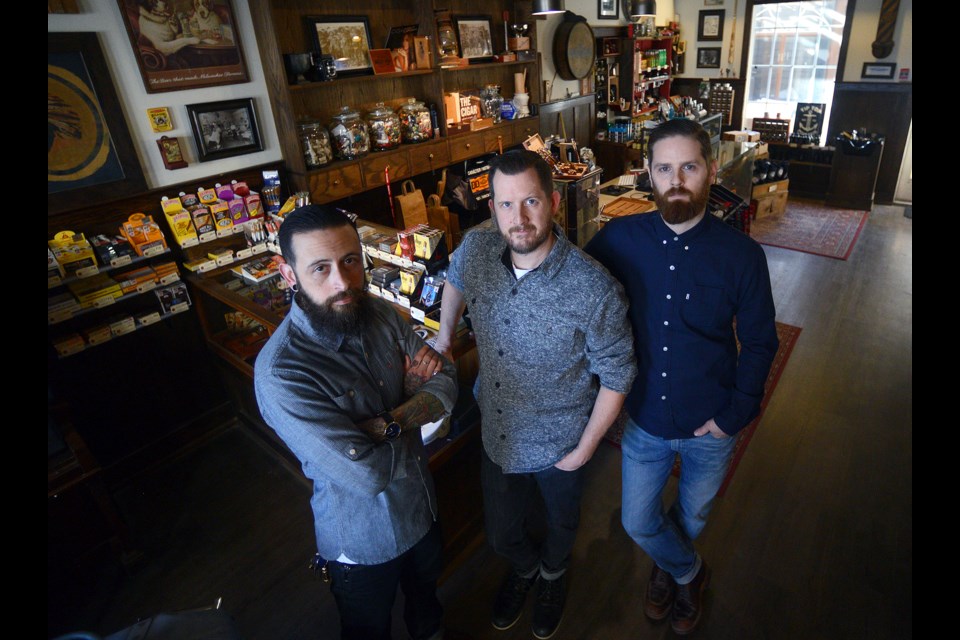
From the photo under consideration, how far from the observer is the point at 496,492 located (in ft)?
6.25

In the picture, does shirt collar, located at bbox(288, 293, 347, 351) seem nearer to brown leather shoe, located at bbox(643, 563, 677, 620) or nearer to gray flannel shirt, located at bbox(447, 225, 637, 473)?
gray flannel shirt, located at bbox(447, 225, 637, 473)

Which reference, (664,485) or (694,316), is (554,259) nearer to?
(694,316)

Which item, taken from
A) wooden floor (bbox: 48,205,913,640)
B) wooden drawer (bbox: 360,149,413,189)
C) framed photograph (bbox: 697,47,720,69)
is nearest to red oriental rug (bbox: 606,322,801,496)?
wooden floor (bbox: 48,205,913,640)

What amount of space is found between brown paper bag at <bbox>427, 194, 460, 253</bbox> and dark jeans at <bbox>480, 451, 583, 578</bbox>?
2.14 meters

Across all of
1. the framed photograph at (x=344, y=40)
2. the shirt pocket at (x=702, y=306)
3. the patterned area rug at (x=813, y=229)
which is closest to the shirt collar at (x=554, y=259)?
the shirt pocket at (x=702, y=306)

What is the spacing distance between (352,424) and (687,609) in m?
1.63

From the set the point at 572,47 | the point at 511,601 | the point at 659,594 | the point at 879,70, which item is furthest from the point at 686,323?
the point at 879,70

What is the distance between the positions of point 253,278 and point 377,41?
7.01 feet

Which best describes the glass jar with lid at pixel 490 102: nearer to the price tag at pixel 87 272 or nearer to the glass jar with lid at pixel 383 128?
the glass jar with lid at pixel 383 128

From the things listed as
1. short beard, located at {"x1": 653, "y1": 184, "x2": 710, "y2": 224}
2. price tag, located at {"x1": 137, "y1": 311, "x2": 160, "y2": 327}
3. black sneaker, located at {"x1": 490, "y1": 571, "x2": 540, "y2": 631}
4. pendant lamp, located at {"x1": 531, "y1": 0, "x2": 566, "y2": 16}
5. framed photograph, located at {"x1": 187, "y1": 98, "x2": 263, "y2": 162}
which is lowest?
black sneaker, located at {"x1": 490, "y1": 571, "x2": 540, "y2": 631}

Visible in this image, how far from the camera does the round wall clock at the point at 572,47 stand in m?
5.75

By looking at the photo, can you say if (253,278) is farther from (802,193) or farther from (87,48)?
(802,193)

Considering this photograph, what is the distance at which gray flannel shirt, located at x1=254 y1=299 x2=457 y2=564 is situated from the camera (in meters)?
1.31
